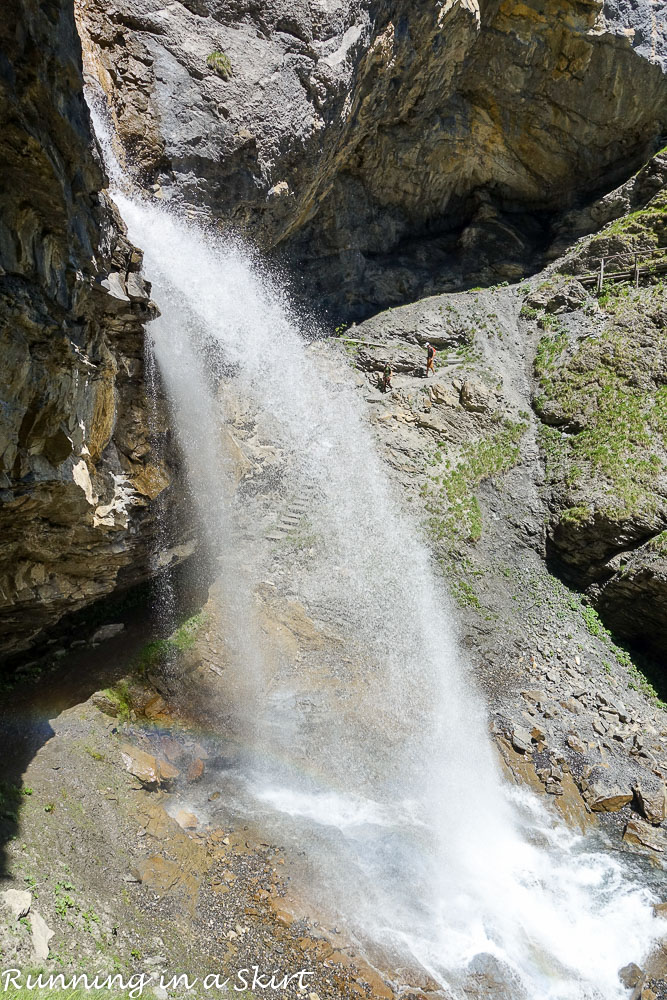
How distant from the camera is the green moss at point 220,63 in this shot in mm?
14109

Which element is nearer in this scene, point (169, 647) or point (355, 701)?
point (355, 701)

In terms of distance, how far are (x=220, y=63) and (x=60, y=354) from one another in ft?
37.2

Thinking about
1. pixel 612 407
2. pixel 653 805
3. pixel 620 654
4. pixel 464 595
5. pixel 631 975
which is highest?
pixel 612 407

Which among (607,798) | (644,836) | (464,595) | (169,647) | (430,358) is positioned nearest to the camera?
(644,836)

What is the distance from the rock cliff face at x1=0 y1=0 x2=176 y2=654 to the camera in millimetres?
5957

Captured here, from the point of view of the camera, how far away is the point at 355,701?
12.3 m

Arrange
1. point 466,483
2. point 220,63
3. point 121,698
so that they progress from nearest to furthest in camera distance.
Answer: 1. point 121,698
2. point 220,63
3. point 466,483

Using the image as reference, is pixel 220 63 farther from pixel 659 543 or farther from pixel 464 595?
pixel 659 543

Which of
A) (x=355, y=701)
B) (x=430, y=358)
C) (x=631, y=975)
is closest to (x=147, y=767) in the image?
(x=355, y=701)

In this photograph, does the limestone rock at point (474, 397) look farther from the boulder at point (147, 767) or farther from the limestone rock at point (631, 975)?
the limestone rock at point (631, 975)

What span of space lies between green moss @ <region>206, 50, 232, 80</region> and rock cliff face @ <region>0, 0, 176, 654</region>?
792cm

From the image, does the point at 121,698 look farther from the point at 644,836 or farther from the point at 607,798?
the point at 644,836

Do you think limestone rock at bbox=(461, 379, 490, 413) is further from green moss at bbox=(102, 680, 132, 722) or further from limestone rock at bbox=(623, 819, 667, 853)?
green moss at bbox=(102, 680, 132, 722)

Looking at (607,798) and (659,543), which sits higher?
(659,543)
